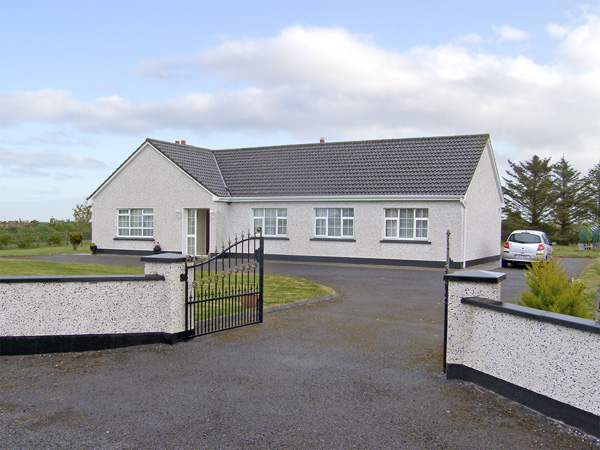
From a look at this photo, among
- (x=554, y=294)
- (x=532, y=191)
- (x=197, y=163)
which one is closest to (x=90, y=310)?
Answer: (x=554, y=294)

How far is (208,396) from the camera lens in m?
5.77

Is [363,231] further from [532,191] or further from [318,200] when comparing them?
[532,191]

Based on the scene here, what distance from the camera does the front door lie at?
A: 27.1 m

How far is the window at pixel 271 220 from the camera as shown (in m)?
26.1

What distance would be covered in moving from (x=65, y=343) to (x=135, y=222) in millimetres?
21883

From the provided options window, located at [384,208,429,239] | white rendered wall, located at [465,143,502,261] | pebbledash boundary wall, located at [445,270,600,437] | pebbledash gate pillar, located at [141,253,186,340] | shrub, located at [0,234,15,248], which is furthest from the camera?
shrub, located at [0,234,15,248]

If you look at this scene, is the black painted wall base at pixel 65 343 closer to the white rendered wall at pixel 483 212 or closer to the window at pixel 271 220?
the white rendered wall at pixel 483 212

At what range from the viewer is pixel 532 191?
58.1 meters

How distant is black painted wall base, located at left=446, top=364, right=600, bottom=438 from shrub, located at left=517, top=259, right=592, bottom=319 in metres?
1.37

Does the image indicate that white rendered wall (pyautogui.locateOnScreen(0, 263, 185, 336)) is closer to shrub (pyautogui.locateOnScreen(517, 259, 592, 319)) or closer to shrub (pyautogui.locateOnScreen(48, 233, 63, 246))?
shrub (pyautogui.locateOnScreen(517, 259, 592, 319))

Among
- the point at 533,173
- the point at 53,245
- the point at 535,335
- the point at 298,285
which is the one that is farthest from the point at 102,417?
the point at 533,173

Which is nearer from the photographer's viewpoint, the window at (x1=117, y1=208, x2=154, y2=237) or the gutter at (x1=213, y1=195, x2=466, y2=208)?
the gutter at (x1=213, y1=195, x2=466, y2=208)

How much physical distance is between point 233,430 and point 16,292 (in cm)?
437

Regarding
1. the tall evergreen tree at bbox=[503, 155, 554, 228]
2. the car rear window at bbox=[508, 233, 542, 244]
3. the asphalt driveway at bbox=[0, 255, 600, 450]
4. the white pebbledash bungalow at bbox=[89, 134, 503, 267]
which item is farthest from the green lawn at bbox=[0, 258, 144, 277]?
the tall evergreen tree at bbox=[503, 155, 554, 228]
